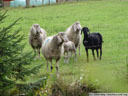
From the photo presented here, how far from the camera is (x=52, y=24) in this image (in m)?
33.1

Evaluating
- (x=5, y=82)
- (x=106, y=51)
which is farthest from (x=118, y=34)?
(x=5, y=82)

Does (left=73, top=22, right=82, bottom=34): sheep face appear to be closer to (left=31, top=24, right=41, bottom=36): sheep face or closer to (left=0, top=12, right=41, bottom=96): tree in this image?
(left=31, top=24, right=41, bottom=36): sheep face

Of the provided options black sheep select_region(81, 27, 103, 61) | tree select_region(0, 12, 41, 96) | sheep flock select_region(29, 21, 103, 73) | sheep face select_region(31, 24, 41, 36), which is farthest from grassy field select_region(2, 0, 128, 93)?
sheep face select_region(31, 24, 41, 36)

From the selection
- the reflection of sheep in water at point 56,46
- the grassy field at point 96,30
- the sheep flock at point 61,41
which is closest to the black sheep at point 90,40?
the sheep flock at point 61,41

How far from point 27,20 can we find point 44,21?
1834 millimetres

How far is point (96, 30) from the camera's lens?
96.0 feet

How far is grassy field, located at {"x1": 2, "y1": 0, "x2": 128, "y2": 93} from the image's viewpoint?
10.9 m

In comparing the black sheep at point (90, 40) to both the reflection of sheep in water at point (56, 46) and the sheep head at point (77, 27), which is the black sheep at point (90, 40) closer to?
the sheep head at point (77, 27)

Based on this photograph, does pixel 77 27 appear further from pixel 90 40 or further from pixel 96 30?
pixel 96 30

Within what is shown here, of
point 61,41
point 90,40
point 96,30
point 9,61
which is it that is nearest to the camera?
point 9,61

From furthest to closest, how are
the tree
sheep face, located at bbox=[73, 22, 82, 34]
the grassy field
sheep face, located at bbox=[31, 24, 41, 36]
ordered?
sheep face, located at bbox=[73, 22, 82, 34]
sheep face, located at bbox=[31, 24, 41, 36]
the grassy field
the tree

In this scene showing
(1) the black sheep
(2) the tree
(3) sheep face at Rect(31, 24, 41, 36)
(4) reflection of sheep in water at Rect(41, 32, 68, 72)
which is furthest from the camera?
(3) sheep face at Rect(31, 24, 41, 36)

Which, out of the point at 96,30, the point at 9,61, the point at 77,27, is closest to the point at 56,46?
the point at 77,27

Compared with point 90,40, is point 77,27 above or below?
above
